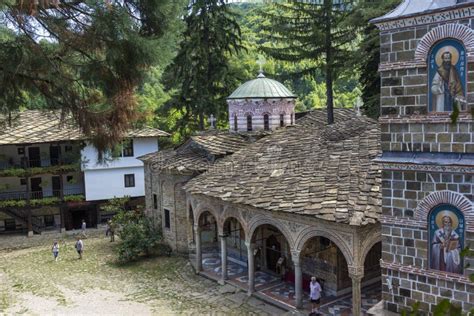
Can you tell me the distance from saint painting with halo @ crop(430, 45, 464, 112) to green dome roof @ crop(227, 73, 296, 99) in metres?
14.7

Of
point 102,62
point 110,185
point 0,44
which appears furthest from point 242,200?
point 110,185

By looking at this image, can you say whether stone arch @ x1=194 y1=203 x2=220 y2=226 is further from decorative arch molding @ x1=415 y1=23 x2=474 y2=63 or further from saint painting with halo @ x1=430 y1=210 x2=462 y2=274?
decorative arch molding @ x1=415 y1=23 x2=474 y2=63

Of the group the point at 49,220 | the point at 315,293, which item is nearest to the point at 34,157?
the point at 49,220

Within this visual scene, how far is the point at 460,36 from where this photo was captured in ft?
23.2

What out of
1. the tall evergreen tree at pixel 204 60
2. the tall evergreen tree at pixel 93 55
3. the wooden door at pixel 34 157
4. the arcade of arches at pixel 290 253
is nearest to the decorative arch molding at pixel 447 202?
the arcade of arches at pixel 290 253

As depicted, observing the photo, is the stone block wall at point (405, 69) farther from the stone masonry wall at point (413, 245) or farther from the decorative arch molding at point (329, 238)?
the decorative arch molding at point (329, 238)

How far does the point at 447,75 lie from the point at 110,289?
1388 centimetres

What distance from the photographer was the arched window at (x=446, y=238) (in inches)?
292

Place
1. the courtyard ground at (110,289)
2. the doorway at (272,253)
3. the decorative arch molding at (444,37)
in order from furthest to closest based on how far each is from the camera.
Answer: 1. the doorway at (272,253)
2. the courtyard ground at (110,289)
3. the decorative arch molding at (444,37)

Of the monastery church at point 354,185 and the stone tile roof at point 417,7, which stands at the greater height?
the stone tile roof at point 417,7

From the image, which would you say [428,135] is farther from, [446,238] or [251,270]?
[251,270]

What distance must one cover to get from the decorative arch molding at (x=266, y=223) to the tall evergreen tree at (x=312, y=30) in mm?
8798

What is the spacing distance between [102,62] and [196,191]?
8538mm

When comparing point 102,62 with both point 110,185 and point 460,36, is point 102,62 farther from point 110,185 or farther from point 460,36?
point 110,185
